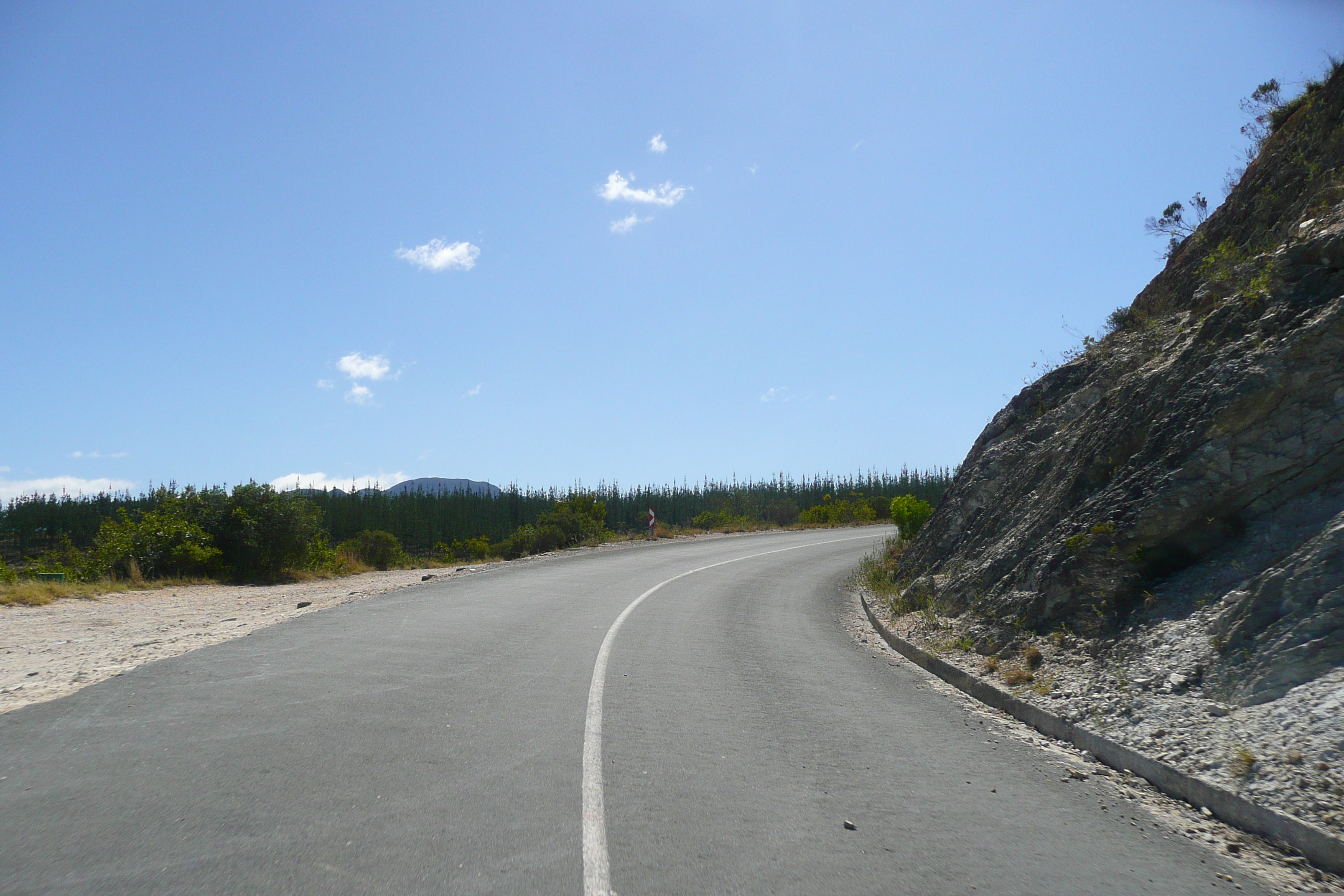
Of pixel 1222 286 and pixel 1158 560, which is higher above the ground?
pixel 1222 286

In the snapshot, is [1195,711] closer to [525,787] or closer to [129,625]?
[525,787]

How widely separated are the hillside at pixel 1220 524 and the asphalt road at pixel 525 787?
1105 mm

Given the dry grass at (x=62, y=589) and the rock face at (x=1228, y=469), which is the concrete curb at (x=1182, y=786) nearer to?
the rock face at (x=1228, y=469)

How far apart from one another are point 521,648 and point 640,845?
6.34 meters

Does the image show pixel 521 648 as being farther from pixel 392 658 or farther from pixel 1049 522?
pixel 1049 522

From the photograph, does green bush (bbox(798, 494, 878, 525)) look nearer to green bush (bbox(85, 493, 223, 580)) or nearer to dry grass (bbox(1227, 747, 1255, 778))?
green bush (bbox(85, 493, 223, 580))

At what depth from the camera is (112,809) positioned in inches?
175

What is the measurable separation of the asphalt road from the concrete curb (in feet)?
1.40

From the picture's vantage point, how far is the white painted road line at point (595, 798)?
144 inches

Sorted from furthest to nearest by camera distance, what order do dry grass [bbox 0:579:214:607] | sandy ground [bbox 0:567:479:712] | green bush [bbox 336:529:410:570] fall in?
green bush [bbox 336:529:410:570] < dry grass [bbox 0:579:214:607] < sandy ground [bbox 0:567:479:712]

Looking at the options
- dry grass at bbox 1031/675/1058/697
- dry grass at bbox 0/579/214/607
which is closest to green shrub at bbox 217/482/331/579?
dry grass at bbox 0/579/214/607

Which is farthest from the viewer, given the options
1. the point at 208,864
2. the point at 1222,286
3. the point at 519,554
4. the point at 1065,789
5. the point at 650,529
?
the point at 650,529

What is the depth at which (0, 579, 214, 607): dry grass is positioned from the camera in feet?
48.1

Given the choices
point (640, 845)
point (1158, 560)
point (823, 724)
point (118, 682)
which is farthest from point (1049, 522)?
point (118, 682)
